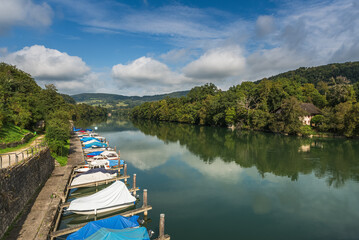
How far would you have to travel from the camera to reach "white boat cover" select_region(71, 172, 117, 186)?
19.6 m

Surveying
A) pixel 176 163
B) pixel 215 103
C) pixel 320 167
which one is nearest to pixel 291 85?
pixel 215 103

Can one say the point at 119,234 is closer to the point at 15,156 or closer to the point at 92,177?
the point at 92,177

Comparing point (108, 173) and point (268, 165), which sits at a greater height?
point (108, 173)

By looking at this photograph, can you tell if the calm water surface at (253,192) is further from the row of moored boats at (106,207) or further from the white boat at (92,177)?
the white boat at (92,177)

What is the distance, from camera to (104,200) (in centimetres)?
1480

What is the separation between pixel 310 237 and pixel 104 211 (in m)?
14.3

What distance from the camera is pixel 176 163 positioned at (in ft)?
105

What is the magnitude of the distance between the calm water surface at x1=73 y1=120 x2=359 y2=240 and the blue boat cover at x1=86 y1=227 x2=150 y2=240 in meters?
3.64

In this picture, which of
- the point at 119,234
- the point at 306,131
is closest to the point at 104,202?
the point at 119,234

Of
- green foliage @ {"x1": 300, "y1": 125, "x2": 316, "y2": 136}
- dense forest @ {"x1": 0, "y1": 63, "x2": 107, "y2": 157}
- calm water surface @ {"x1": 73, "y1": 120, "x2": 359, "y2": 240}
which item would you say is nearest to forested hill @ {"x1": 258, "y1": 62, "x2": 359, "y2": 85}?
green foliage @ {"x1": 300, "y1": 125, "x2": 316, "y2": 136}

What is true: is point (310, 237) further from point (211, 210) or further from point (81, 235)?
point (81, 235)

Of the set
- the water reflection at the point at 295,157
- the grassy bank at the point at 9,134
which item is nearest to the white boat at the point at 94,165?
the grassy bank at the point at 9,134

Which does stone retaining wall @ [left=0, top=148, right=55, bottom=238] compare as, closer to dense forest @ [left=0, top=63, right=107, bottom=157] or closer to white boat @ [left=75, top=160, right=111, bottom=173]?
white boat @ [left=75, top=160, right=111, bottom=173]

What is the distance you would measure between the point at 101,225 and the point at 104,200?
12.1 feet
